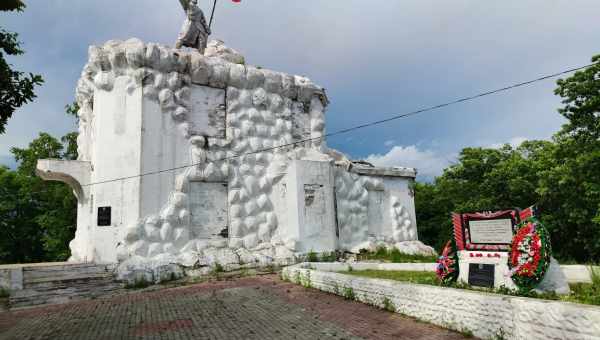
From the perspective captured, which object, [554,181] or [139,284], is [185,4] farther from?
[554,181]

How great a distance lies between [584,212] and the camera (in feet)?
54.5

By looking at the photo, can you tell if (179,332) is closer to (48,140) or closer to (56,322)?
(56,322)

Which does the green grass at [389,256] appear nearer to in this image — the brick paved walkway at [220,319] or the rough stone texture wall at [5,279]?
the brick paved walkway at [220,319]

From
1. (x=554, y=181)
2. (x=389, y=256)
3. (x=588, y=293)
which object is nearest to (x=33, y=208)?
(x=389, y=256)

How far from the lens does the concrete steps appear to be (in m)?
9.51

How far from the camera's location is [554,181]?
57.1 ft

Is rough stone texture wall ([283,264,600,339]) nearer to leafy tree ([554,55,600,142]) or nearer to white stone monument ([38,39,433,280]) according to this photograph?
white stone monument ([38,39,433,280])

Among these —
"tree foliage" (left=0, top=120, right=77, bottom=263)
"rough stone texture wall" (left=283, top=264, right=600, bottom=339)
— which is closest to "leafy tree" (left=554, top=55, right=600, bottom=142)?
"rough stone texture wall" (left=283, top=264, right=600, bottom=339)

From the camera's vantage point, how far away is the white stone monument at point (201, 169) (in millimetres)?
12406

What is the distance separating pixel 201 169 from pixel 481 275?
30.3 feet

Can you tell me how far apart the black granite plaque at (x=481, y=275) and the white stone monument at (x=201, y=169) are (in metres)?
7.00

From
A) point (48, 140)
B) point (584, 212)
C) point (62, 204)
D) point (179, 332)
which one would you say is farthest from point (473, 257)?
point (48, 140)

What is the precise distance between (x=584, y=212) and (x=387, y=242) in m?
8.17

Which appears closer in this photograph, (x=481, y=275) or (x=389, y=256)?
(x=481, y=275)
